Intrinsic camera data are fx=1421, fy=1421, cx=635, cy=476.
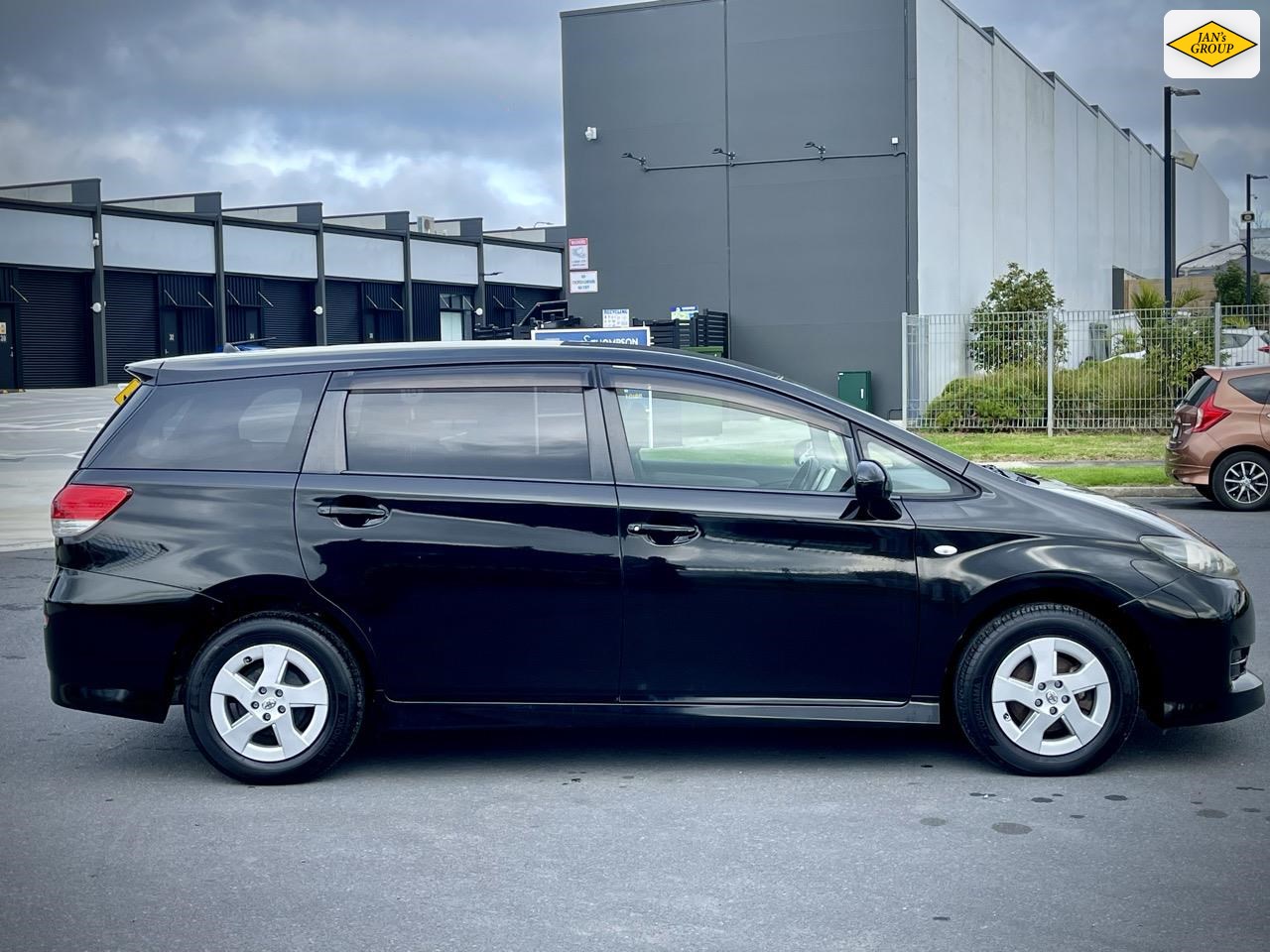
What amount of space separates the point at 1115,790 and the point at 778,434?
183 cm

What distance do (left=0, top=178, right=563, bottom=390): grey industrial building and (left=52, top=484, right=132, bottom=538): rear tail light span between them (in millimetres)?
47220

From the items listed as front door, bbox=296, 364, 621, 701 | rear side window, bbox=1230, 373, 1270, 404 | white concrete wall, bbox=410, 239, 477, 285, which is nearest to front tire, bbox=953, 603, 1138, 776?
front door, bbox=296, 364, 621, 701

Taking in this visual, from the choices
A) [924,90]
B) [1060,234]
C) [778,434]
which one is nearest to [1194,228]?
[1060,234]

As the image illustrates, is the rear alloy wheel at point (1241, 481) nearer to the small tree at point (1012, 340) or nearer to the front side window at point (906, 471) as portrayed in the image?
the front side window at point (906, 471)

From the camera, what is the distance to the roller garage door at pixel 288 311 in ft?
204

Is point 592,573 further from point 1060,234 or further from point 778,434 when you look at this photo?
point 1060,234

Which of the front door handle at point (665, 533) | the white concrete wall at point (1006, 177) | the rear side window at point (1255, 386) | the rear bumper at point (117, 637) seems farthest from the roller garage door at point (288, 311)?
the front door handle at point (665, 533)

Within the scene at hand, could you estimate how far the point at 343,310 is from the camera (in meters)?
65.3

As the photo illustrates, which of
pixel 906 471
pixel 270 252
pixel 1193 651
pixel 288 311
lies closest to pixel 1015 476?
pixel 906 471

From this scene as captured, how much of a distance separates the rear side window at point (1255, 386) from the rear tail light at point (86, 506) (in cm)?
1230

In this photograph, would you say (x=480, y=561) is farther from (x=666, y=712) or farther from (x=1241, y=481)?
(x=1241, y=481)

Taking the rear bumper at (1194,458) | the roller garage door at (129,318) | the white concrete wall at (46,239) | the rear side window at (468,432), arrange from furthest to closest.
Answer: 1. the roller garage door at (129,318)
2. the white concrete wall at (46,239)
3. the rear bumper at (1194,458)
4. the rear side window at (468,432)

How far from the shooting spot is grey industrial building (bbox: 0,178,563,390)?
54125 mm

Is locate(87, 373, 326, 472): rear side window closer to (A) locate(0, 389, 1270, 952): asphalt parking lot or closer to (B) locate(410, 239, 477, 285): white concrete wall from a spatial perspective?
(A) locate(0, 389, 1270, 952): asphalt parking lot
